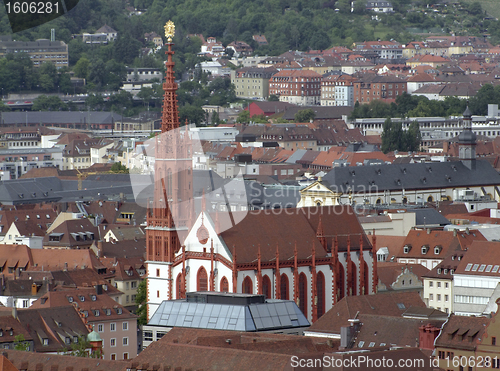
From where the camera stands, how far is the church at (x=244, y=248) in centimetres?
7406

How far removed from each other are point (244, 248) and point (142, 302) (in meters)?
8.75

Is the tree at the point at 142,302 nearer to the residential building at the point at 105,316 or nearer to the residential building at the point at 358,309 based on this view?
the residential building at the point at 105,316

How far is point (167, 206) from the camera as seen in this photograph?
77312mm

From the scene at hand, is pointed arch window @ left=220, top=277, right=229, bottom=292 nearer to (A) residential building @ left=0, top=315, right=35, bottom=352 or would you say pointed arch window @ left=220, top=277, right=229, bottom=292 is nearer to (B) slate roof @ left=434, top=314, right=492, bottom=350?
(A) residential building @ left=0, top=315, right=35, bottom=352

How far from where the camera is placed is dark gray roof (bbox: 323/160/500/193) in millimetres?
121125

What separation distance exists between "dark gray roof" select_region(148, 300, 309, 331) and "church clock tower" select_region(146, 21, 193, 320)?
7.16m

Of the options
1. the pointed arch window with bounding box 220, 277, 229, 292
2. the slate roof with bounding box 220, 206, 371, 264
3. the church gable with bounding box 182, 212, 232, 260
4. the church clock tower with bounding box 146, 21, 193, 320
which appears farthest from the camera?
the church clock tower with bounding box 146, 21, 193, 320

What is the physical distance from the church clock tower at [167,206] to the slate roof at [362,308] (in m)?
11.7

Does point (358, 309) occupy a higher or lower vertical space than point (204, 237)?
lower

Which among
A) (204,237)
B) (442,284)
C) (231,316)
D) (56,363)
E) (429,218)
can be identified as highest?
(56,363)

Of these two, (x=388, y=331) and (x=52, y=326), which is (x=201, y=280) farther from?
(x=388, y=331)

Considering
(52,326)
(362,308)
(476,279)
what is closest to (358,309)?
(362,308)

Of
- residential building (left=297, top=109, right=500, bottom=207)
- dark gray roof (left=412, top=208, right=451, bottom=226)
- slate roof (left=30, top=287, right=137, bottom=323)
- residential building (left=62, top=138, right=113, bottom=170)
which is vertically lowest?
residential building (left=62, top=138, right=113, bottom=170)

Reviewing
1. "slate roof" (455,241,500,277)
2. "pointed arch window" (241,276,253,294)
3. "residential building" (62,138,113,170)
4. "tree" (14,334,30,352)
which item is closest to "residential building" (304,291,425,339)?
"slate roof" (455,241,500,277)
